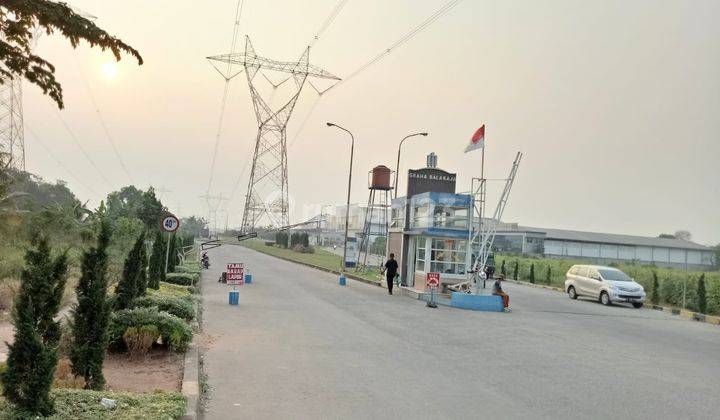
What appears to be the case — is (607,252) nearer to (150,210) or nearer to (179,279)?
(150,210)

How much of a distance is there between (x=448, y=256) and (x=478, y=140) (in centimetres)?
487

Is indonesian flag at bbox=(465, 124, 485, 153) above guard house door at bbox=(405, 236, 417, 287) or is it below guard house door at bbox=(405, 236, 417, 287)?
above

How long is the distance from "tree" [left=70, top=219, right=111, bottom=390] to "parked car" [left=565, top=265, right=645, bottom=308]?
22.9 metres

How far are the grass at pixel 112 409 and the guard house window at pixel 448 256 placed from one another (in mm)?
17994

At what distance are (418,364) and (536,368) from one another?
6.39 feet

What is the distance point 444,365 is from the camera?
30.9 ft

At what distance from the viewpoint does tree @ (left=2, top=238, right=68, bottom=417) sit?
4910mm

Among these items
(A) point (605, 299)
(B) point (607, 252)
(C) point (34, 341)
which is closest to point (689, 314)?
(A) point (605, 299)

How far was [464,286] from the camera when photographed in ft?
74.8

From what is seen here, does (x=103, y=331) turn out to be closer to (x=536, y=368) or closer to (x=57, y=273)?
(x=57, y=273)

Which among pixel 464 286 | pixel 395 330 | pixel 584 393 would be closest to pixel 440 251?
pixel 464 286

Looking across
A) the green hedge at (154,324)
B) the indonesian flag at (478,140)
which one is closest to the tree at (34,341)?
the green hedge at (154,324)

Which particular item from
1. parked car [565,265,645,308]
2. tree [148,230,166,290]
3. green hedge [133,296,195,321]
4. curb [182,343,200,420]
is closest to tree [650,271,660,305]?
parked car [565,265,645,308]

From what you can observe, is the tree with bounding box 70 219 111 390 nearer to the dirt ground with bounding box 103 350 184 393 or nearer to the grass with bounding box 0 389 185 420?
the dirt ground with bounding box 103 350 184 393
